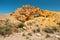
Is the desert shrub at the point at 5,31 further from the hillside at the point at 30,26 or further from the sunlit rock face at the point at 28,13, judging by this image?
the sunlit rock face at the point at 28,13

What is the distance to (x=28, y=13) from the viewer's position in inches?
727

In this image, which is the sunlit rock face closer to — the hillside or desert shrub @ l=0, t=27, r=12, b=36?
the hillside

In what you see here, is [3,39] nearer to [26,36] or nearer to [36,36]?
[26,36]

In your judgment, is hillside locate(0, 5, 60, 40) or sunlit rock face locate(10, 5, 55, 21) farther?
sunlit rock face locate(10, 5, 55, 21)

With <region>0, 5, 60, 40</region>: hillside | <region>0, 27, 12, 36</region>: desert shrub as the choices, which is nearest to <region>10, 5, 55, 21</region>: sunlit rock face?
<region>0, 5, 60, 40</region>: hillside

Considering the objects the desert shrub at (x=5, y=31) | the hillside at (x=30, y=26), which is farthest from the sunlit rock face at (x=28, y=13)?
the desert shrub at (x=5, y=31)

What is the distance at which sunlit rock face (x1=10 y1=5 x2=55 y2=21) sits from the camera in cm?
1820

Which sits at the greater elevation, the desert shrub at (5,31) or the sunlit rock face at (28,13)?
the sunlit rock face at (28,13)

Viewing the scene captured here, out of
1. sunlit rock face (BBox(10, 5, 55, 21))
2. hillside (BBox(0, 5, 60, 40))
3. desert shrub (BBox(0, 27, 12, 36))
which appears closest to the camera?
hillside (BBox(0, 5, 60, 40))

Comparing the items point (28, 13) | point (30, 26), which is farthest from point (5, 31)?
point (28, 13)

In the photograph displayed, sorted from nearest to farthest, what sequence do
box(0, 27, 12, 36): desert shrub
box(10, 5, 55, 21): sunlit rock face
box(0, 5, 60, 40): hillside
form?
box(0, 5, 60, 40): hillside < box(0, 27, 12, 36): desert shrub < box(10, 5, 55, 21): sunlit rock face

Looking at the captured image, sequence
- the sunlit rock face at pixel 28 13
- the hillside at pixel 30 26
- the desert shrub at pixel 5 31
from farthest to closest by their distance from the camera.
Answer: the sunlit rock face at pixel 28 13
the desert shrub at pixel 5 31
the hillside at pixel 30 26

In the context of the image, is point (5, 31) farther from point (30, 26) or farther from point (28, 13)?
point (28, 13)

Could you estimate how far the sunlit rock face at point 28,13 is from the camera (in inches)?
717
